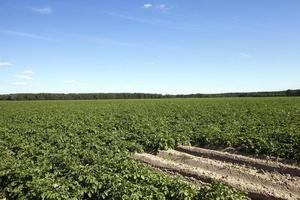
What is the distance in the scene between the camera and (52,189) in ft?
30.6

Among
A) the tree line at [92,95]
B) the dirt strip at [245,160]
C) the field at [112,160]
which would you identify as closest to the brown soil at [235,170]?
the dirt strip at [245,160]

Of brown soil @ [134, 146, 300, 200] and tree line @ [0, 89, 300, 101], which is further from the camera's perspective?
tree line @ [0, 89, 300, 101]

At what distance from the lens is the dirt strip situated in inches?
504

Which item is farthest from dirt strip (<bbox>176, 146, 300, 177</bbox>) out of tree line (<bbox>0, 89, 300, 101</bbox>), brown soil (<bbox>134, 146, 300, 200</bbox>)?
tree line (<bbox>0, 89, 300, 101</bbox>)

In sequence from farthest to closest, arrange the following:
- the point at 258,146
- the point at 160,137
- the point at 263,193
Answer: the point at 160,137 → the point at 258,146 → the point at 263,193

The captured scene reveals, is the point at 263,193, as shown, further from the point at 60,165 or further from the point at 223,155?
the point at 60,165

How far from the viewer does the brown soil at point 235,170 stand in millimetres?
10930

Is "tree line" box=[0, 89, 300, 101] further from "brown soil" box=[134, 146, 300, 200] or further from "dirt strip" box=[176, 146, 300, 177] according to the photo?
"brown soil" box=[134, 146, 300, 200]

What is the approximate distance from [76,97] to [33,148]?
117715mm

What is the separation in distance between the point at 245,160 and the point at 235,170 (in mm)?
1405

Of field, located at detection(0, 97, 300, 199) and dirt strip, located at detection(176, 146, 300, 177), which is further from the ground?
field, located at detection(0, 97, 300, 199)

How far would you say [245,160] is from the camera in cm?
1423

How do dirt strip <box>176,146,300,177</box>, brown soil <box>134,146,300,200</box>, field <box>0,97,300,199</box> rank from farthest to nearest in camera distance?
dirt strip <box>176,146,300,177</box>, brown soil <box>134,146,300,200</box>, field <box>0,97,300,199</box>

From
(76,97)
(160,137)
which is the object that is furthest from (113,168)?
(76,97)
